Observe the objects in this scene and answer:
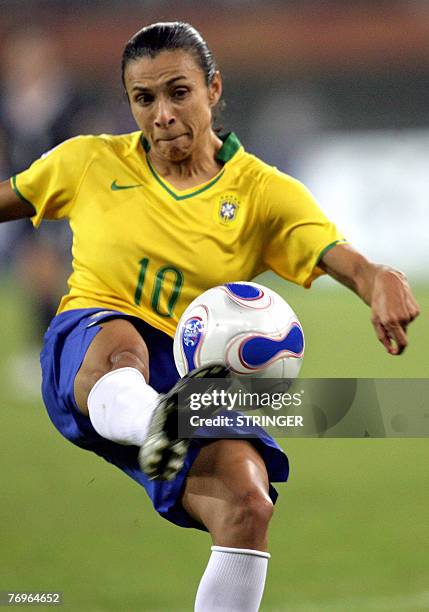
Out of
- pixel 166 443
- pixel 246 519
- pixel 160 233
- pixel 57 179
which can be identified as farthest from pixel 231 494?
pixel 57 179

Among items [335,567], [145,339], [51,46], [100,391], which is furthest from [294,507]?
[51,46]

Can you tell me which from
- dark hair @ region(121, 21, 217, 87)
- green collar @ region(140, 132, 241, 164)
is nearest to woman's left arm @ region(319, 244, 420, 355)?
green collar @ region(140, 132, 241, 164)

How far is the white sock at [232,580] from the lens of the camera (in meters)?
1.81

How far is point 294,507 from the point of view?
3209 millimetres

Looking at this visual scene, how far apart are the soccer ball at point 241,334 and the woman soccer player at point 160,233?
0.10 meters

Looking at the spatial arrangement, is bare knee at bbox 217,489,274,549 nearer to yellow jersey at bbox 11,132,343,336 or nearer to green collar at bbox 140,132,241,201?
yellow jersey at bbox 11,132,343,336

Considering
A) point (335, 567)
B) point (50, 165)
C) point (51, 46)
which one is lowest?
point (335, 567)

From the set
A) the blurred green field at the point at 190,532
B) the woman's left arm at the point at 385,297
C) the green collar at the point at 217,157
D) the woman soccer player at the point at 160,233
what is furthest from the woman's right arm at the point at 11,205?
the blurred green field at the point at 190,532

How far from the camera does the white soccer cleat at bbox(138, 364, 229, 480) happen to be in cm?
171

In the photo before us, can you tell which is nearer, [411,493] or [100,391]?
[100,391]

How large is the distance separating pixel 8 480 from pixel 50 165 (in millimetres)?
1521

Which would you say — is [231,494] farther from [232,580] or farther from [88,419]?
[88,419]

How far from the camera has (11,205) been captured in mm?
2377

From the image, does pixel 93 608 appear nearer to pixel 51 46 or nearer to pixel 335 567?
pixel 335 567
